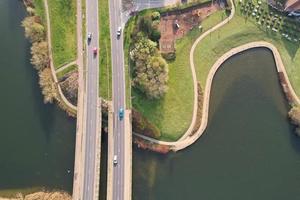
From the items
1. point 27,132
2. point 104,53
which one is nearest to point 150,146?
point 104,53

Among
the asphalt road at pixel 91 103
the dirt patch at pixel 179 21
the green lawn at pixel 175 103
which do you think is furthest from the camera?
the dirt patch at pixel 179 21

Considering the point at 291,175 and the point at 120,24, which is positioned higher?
the point at 120,24

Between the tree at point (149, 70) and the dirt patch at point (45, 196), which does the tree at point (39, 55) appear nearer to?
the tree at point (149, 70)

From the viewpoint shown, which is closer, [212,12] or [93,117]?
[93,117]

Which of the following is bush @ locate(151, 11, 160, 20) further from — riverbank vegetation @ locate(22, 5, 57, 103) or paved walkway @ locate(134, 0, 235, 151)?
riverbank vegetation @ locate(22, 5, 57, 103)

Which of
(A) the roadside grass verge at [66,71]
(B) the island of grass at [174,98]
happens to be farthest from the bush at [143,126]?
(A) the roadside grass verge at [66,71]

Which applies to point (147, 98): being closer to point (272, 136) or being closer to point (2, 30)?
point (272, 136)

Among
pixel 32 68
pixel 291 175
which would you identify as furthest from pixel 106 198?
pixel 291 175
